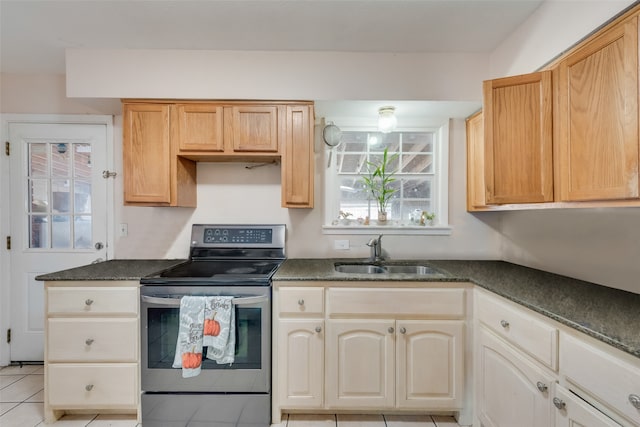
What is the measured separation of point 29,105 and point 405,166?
3.13 metres

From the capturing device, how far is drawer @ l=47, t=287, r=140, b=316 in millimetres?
1667

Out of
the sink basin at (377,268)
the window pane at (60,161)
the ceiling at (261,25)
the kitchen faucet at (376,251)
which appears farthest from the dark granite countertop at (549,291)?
the window pane at (60,161)

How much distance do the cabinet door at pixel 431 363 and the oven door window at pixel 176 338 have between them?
0.83 meters

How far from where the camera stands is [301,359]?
5.42ft

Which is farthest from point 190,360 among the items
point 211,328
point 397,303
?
point 397,303

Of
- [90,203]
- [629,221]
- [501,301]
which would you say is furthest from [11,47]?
[629,221]

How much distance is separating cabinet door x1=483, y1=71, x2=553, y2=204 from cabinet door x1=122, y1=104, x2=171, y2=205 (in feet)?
6.61

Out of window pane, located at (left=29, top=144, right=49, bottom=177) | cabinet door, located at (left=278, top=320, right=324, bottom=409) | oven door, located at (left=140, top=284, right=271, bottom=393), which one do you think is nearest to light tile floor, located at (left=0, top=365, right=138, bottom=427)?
oven door, located at (left=140, top=284, right=271, bottom=393)

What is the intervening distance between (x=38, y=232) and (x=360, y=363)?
8.99 feet

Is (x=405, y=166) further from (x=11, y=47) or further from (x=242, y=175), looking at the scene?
(x=11, y=47)

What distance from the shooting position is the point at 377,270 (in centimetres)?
214

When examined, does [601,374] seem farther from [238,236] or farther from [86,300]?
[86,300]

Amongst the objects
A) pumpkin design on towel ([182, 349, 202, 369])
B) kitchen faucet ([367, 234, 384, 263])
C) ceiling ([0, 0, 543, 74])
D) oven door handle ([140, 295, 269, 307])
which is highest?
ceiling ([0, 0, 543, 74])

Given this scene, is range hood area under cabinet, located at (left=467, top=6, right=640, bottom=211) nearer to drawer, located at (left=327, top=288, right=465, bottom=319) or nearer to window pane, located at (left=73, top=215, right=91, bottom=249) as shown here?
drawer, located at (left=327, top=288, right=465, bottom=319)
